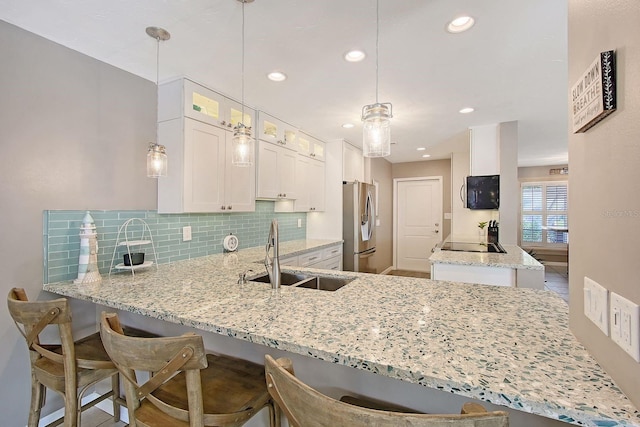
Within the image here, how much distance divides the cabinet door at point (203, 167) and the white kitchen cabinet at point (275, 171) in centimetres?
50

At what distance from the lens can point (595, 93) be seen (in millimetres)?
701

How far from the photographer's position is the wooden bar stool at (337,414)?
1.58ft

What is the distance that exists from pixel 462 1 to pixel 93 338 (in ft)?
8.64

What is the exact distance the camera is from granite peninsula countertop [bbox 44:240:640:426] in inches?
26.2

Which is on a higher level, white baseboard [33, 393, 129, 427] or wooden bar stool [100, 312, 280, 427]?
wooden bar stool [100, 312, 280, 427]

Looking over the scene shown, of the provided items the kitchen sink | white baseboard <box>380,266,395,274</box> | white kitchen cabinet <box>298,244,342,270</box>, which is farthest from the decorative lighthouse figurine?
white baseboard <box>380,266,395,274</box>

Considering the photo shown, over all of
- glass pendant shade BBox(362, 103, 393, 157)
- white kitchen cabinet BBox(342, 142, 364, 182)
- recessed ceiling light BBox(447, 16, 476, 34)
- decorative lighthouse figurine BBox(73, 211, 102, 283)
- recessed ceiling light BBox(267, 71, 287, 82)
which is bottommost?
decorative lighthouse figurine BBox(73, 211, 102, 283)

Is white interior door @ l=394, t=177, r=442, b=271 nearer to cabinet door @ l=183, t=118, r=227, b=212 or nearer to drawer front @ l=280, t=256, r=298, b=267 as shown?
drawer front @ l=280, t=256, r=298, b=267

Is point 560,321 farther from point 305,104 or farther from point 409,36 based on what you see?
point 305,104

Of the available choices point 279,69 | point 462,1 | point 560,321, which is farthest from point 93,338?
point 462,1

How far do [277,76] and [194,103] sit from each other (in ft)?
2.37

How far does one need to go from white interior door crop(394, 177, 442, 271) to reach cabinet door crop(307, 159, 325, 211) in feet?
9.38

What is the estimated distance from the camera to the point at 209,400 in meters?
1.03

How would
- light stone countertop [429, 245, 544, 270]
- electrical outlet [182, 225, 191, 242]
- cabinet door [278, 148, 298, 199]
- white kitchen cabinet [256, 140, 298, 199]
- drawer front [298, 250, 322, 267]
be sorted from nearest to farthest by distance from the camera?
light stone countertop [429, 245, 544, 270]
electrical outlet [182, 225, 191, 242]
white kitchen cabinet [256, 140, 298, 199]
drawer front [298, 250, 322, 267]
cabinet door [278, 148, 298, 199]
